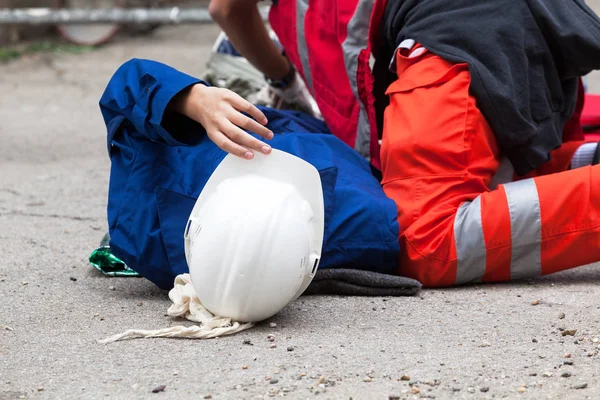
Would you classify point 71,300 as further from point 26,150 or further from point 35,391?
point 26,150

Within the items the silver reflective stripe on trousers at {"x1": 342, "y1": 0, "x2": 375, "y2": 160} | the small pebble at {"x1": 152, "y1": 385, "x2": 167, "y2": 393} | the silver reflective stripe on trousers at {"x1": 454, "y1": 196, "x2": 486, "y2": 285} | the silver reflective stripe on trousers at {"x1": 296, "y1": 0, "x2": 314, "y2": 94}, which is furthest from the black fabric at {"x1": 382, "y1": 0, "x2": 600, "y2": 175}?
the small pebble at {"x1": 152, "y1": 385, "x2": 167, "y2": 393}

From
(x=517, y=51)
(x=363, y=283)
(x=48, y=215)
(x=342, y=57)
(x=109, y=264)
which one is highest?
(x=517, y=51)

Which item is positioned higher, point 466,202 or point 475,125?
point 475,125

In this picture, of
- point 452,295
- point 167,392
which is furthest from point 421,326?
point 167,392

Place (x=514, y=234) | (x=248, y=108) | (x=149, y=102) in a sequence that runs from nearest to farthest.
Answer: (x=248, y=108) < (x=149, y=102) < (x=514, y=234)

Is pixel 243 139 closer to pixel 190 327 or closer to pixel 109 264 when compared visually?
pixel 190 327

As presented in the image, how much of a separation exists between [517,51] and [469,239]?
467 millimetres

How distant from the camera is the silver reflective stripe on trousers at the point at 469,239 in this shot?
2092mm

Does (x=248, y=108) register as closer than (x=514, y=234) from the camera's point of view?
Yes

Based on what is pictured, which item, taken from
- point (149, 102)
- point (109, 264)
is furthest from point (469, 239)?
point (109, 264)

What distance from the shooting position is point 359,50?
7.92 feet

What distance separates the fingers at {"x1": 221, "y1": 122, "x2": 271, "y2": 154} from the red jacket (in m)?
0.67

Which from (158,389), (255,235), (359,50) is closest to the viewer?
(158,389)

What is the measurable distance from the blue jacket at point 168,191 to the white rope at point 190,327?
0.13 m
